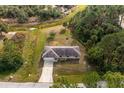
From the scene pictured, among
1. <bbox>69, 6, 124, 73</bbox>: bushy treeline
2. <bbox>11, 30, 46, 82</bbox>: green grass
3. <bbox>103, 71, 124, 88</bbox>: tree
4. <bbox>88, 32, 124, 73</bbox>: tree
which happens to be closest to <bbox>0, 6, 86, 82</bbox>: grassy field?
<bbox>11, 30, 46, 82</bbox>: green grass

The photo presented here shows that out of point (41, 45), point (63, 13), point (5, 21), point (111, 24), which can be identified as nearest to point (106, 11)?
point (111, 24)

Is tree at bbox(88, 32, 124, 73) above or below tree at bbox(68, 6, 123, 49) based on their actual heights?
below

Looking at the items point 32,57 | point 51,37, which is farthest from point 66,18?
point 32,57

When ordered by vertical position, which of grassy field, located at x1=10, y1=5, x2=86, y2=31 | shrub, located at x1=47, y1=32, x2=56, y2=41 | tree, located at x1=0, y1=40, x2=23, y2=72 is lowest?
tree, located at x1=0, y1=40, x2=23, y2=72

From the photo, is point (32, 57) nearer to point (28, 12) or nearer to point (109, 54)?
point (28, 12)

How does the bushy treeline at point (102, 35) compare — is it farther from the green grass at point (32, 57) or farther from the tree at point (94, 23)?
the green grass at point (32, 57)

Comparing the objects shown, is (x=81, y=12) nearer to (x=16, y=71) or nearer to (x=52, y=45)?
(x=52, y=45)

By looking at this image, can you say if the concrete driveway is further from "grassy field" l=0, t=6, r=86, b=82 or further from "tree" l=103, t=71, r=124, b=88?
"tree" l=103, t=71, r=124, b=88
